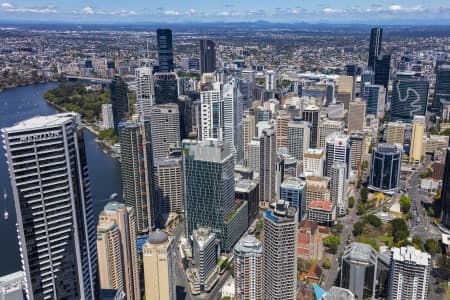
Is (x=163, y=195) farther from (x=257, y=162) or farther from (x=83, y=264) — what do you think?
(x=83, y=264)

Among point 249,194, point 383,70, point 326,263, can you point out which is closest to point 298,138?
point 249,194

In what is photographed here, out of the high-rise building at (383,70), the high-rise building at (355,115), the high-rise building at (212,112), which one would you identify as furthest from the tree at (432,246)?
the high-rise building at (383,70)

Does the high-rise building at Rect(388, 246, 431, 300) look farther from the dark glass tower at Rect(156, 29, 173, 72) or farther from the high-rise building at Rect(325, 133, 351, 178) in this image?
the dark glass tower at Rect(156, 29, 173, 72)

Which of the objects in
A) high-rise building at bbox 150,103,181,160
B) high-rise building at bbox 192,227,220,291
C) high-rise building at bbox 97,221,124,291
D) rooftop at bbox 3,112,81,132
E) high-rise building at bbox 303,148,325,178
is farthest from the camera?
high-rise building at bbox 150,103,181,160

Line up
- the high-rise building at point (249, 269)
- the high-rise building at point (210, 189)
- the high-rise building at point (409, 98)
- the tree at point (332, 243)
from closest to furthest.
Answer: the high-rise building at point (249, 269)
the high-rise building at point (210, 189)
the tree at point (332, 243)
the high-rise building at point (409, 98)

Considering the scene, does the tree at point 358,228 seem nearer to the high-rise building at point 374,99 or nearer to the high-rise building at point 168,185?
the high-rise building at point 168,185

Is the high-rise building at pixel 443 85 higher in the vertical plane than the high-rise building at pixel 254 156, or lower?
higher

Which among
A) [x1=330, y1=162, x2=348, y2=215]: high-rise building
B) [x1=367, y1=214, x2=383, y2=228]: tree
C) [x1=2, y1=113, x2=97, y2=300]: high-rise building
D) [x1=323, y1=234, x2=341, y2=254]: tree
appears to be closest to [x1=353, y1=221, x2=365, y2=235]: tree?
[x1=367, y1=214, x2=383, y2=228]: tree
